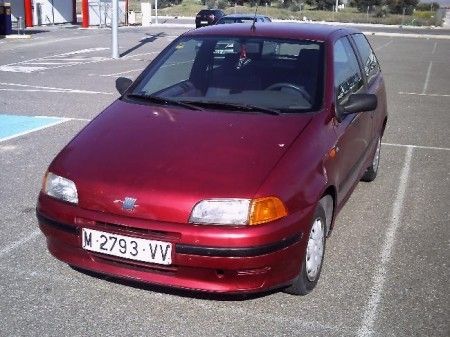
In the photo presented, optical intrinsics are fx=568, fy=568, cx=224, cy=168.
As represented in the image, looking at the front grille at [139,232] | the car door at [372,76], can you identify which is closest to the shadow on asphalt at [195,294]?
the front grille at [139,232]

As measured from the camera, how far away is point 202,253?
9.68ft

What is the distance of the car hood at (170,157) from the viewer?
3.04m

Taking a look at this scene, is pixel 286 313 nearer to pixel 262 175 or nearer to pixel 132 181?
pixel 262 175

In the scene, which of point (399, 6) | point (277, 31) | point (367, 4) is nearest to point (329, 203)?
point (277, 31)

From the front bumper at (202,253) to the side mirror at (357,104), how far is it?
1.16 meters

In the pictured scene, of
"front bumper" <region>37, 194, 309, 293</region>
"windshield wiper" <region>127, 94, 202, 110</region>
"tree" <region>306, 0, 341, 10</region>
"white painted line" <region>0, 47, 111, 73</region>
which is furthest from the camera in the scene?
"tree" <region>306, 0, 341, 10</region>

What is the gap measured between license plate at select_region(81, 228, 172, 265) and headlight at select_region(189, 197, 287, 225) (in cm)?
23

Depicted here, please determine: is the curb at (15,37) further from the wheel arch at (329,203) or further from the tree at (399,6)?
the tree at (399,6)

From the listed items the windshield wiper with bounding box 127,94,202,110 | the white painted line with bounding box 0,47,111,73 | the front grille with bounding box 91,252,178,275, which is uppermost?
the windshield wiper with bounding box 127,94,202,110

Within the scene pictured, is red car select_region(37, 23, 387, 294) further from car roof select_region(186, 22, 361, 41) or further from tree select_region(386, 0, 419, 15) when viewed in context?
tree select_region(386, 0, 419, 15)

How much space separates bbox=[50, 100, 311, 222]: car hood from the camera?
3043mm

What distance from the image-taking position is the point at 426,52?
25188mm

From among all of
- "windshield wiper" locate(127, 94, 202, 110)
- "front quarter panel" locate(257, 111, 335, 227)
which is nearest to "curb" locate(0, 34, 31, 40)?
"windshield wiper" locate(127, 94, 202, 110)

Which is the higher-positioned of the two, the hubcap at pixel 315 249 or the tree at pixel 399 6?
the tree at pixel 399 6
